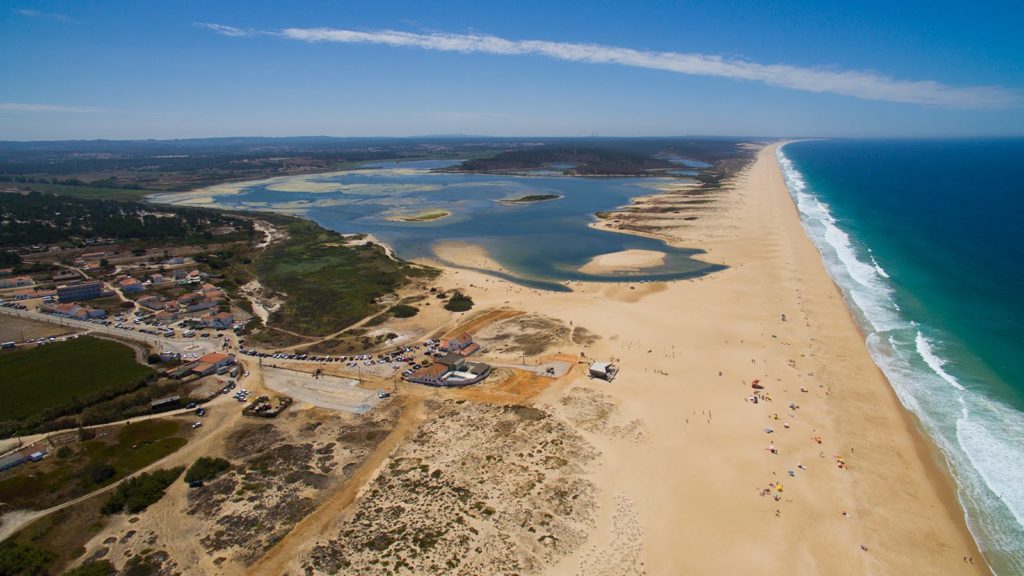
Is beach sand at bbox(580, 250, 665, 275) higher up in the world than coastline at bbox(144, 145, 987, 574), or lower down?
higher up

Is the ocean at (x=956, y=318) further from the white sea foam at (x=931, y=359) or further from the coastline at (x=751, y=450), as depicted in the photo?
the coastline at (x=751, y=450)

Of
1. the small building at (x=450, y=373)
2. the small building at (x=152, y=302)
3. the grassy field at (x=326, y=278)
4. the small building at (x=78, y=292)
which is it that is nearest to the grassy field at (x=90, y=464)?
the small building at (x=450, y=373)

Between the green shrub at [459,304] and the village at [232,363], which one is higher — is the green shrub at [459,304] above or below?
above

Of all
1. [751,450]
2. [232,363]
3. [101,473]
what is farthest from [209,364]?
[751,450]

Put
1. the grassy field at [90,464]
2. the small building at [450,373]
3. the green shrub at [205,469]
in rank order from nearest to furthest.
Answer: the grassy field at [90,464], the green shrub at [205,469], the small building at [450,373]

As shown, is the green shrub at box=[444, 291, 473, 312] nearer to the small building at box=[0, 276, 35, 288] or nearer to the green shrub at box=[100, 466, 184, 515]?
the green shrub at box=[100, 466, 184, 515]

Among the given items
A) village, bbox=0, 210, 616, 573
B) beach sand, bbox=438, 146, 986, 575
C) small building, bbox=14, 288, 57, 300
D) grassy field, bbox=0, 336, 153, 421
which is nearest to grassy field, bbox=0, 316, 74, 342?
village, bbox=0, 210, 616, 573
